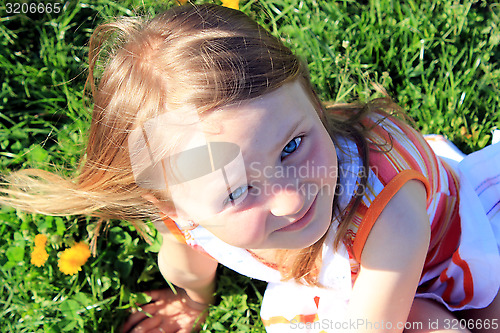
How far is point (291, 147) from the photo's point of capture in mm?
1139

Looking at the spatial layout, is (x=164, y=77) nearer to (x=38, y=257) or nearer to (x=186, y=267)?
(x=186, y=267)

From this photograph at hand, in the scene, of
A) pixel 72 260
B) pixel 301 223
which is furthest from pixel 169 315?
pixel 301 223

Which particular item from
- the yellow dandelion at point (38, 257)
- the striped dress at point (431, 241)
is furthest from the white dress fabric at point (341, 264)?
the yellow dandelion at point (38, 257)

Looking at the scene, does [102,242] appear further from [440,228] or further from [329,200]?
[440,228]

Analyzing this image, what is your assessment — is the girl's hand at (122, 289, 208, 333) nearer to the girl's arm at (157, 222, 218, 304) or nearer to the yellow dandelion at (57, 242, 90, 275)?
the girl's arm at (157, 222, 218, 304)

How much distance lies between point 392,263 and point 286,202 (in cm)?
36

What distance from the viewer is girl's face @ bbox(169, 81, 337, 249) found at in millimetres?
1062

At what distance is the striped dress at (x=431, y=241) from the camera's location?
4.39 feet

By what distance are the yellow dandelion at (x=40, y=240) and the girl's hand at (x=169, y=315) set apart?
1.36 feet

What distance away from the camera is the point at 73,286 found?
71.5 inches

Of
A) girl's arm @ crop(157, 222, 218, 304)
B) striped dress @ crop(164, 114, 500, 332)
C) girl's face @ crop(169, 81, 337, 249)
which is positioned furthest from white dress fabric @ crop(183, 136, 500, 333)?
girl's face @ crop(169, 81, 337, 249)

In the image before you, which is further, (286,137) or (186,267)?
(186,267)

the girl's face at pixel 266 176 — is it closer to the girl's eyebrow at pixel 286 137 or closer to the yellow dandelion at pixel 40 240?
the girl's eyebrow at pixel 286 137

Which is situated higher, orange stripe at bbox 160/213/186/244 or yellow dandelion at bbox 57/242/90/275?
orange stripe at bbox 160/213/186/244
